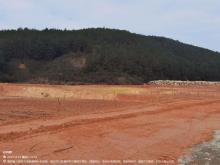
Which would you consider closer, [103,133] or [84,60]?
[103,133]

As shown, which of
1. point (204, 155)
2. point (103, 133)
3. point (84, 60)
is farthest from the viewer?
point (84, 60)

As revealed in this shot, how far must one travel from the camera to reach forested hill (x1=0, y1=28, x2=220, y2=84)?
242ft

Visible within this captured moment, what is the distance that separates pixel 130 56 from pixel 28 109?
57.2m

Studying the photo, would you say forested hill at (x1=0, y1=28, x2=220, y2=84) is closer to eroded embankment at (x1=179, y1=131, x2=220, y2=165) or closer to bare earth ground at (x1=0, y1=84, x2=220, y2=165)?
bare earth ground at (x1=0, y1=84, x2=220, y2=165)

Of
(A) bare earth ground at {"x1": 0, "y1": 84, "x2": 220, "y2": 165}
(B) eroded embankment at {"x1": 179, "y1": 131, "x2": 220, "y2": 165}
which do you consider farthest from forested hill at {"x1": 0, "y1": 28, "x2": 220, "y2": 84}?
(B) eroded embankment at {"x1": 179, "y1": 131, "x2": 220, "y2": 165}

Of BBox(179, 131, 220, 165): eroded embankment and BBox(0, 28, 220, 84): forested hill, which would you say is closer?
BBox(179, 131, 220, 165): eroded embankment

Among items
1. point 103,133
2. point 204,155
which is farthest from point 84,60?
point 204,155

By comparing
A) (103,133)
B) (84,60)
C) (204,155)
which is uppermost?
(84,60)

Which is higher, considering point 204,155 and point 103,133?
point 103,133

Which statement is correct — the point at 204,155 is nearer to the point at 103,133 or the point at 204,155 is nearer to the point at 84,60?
the point at 103,133

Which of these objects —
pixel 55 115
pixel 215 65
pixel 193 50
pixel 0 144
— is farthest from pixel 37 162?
pixel 193 50

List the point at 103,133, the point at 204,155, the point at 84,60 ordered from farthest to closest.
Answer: the point at 84,60 → the point at 103,133 → the point at 204,155

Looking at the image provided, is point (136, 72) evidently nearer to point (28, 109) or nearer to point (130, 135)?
point (28, 109)

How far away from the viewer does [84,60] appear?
263 ft
